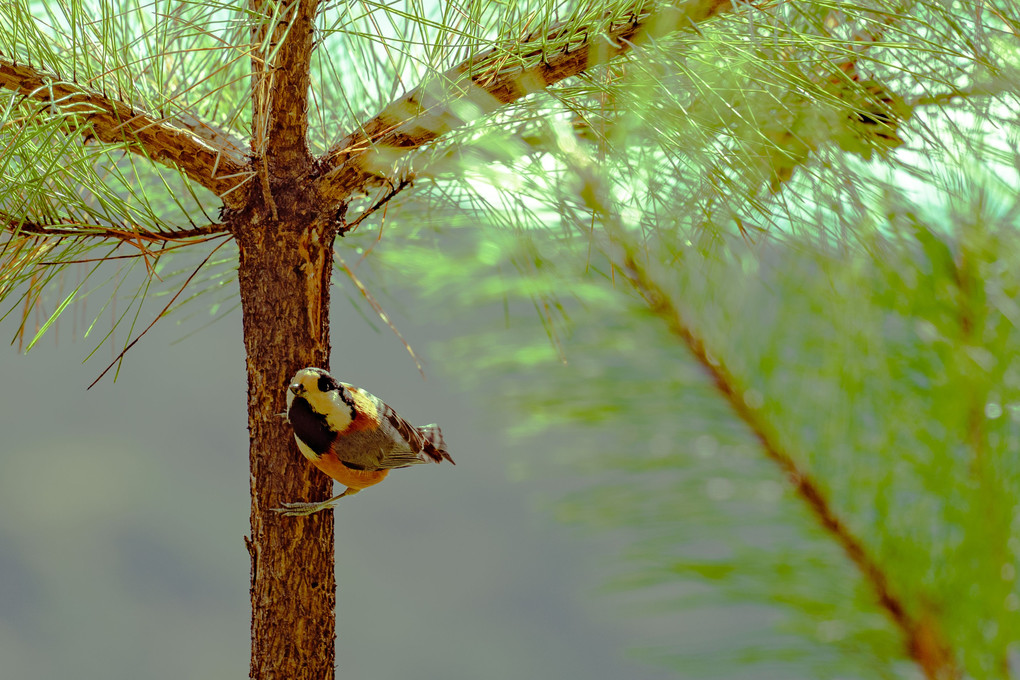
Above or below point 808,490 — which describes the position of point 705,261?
above

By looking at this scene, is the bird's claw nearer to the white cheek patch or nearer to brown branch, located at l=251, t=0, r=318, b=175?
the white cheek patch

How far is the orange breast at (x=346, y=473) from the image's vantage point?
0.40 meters

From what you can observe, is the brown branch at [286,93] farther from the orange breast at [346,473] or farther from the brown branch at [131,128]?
the orange breast at [346,473]

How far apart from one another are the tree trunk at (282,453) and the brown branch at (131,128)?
35 millimetres

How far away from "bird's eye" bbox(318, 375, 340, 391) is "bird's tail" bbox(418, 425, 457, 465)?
0.06 meters

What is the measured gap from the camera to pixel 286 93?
412 mm

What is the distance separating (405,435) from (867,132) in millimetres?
269

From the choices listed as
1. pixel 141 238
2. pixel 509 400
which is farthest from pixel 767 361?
pixel 141 238

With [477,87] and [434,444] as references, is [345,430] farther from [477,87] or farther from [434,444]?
[477,87]

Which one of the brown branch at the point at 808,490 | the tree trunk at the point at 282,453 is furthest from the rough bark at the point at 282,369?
the brown branch at the point at 808,490

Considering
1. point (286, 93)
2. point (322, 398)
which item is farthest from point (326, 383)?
point (286, 93)

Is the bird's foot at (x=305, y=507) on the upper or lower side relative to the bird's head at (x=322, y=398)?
lower

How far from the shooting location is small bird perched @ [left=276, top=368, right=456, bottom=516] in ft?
1.28

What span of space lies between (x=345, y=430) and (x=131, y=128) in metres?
0.19
